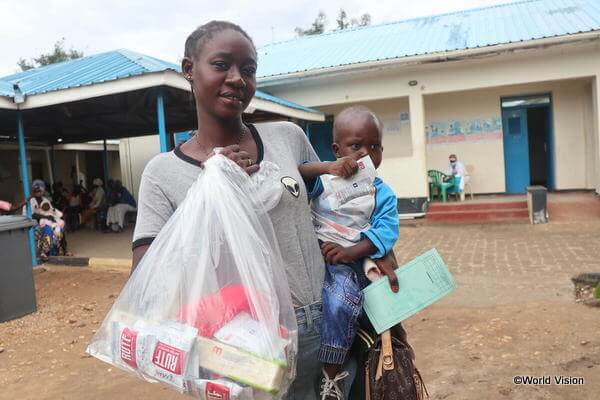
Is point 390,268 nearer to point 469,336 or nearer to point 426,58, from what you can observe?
point 469,336

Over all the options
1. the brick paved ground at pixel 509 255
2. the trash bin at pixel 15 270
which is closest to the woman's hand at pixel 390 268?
the brick paved ground at pixel 509 255

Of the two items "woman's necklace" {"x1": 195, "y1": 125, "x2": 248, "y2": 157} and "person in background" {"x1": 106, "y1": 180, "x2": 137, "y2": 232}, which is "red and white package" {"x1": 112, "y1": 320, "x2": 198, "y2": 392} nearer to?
"woman's necklace" {"x1": 195, "y1": 125, "x2": 248, "y2": 157}

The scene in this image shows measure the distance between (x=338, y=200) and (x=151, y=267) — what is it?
57 centimetres

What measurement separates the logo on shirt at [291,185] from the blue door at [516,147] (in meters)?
10.6

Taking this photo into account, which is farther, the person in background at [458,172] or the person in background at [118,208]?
the person in background at [118,208]

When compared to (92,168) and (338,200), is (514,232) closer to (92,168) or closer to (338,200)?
(338,200)

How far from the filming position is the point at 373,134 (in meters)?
1.65

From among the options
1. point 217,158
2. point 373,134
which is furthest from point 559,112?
point 217,158

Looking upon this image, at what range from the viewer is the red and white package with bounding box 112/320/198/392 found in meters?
0.96

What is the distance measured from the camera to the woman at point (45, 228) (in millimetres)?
7949

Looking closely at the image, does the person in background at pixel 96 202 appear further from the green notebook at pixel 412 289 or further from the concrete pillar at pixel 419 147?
the green notebook at pixel 412 289

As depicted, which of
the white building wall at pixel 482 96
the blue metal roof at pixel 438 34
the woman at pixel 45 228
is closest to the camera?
the woman at pixel 45 228

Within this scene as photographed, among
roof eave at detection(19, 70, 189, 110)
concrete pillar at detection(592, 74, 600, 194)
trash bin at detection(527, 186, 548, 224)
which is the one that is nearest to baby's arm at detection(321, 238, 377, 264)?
roof eave at detection(19, 70, 189, 110)

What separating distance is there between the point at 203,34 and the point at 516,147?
10.8 m
